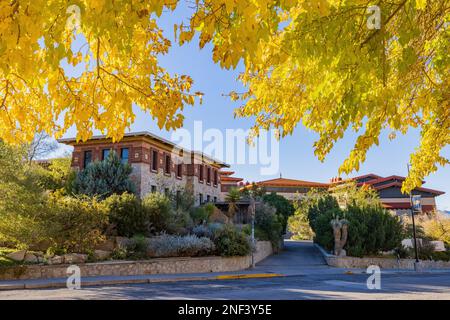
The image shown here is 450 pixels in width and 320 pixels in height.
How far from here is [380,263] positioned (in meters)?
29.5

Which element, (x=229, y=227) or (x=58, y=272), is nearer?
(x=58, y=272)

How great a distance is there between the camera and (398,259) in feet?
97.5

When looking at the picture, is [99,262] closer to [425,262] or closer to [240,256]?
[240,256]

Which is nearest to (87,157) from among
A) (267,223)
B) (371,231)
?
(267,223)

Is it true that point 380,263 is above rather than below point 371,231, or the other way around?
below

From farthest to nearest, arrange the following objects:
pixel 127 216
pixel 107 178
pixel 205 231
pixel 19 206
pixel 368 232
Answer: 1. pixel 368 232
2. pixel 107 178
3. pixel 205 231
4. pixel 127 216
5. pixel 19 206

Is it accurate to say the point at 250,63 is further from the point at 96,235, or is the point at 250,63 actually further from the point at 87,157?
the point at 87,157

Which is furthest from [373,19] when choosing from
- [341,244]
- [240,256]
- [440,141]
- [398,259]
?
[398,259]

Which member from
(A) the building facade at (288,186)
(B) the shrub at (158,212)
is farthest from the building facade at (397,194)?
(B) the shrub at (158,212)

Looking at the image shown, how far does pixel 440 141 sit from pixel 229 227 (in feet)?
55.3

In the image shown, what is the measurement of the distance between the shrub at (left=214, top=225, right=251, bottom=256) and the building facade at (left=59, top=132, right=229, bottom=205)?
10.2m

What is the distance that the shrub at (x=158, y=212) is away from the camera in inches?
898

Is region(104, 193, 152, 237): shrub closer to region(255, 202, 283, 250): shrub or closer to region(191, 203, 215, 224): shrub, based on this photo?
region(191, 203, 215, 224): shrub

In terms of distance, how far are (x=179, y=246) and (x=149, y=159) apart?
1317 cm
